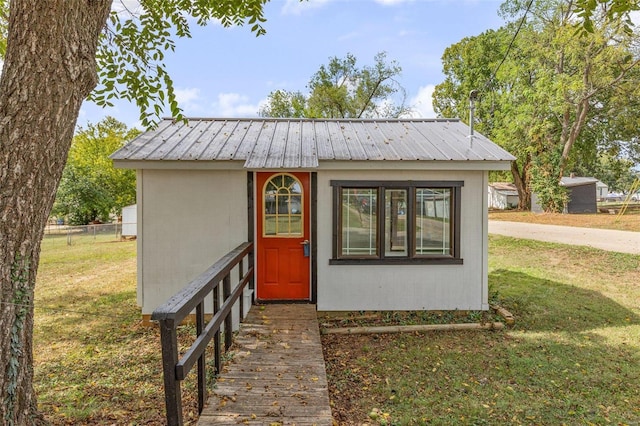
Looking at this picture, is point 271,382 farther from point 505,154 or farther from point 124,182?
point 124,182

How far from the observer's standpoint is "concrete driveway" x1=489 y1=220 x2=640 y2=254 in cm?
1140

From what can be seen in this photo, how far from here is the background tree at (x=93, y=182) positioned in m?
20.9

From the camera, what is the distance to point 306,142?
6125 millimetres

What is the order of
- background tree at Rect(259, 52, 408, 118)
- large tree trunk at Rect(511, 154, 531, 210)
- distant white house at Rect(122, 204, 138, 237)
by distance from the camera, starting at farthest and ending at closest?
background tree at Rect(259, 52, 408, 118) < large tree trunk at Rect(511, 154, 531, 210) < distant white house at Rect(122, 204, 138, 237)

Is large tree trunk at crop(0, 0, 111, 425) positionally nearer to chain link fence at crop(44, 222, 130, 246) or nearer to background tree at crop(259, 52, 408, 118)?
chain link fence at crop(44, 222, 130, 246)

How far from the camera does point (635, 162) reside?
25516mm

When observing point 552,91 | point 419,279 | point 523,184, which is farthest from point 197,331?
point 523,184

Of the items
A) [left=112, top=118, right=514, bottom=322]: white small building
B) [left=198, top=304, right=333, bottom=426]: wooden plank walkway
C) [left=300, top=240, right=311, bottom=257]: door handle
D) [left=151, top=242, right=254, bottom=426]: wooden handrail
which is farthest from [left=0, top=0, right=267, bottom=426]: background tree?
[left=300, top=240, right=311, bottom=257]: door handle

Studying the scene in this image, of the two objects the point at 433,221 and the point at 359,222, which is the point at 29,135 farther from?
the point at 433,221

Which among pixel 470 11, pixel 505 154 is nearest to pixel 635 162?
pixel 470 11

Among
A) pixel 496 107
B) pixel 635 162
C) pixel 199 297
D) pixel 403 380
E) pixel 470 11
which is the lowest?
pixel 403 380

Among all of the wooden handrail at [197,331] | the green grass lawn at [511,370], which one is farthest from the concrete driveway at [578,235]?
the wooden handrail at [197,331]

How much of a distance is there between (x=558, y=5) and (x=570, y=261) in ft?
53.8

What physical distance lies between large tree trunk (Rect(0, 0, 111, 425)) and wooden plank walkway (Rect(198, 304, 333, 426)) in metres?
1.46
